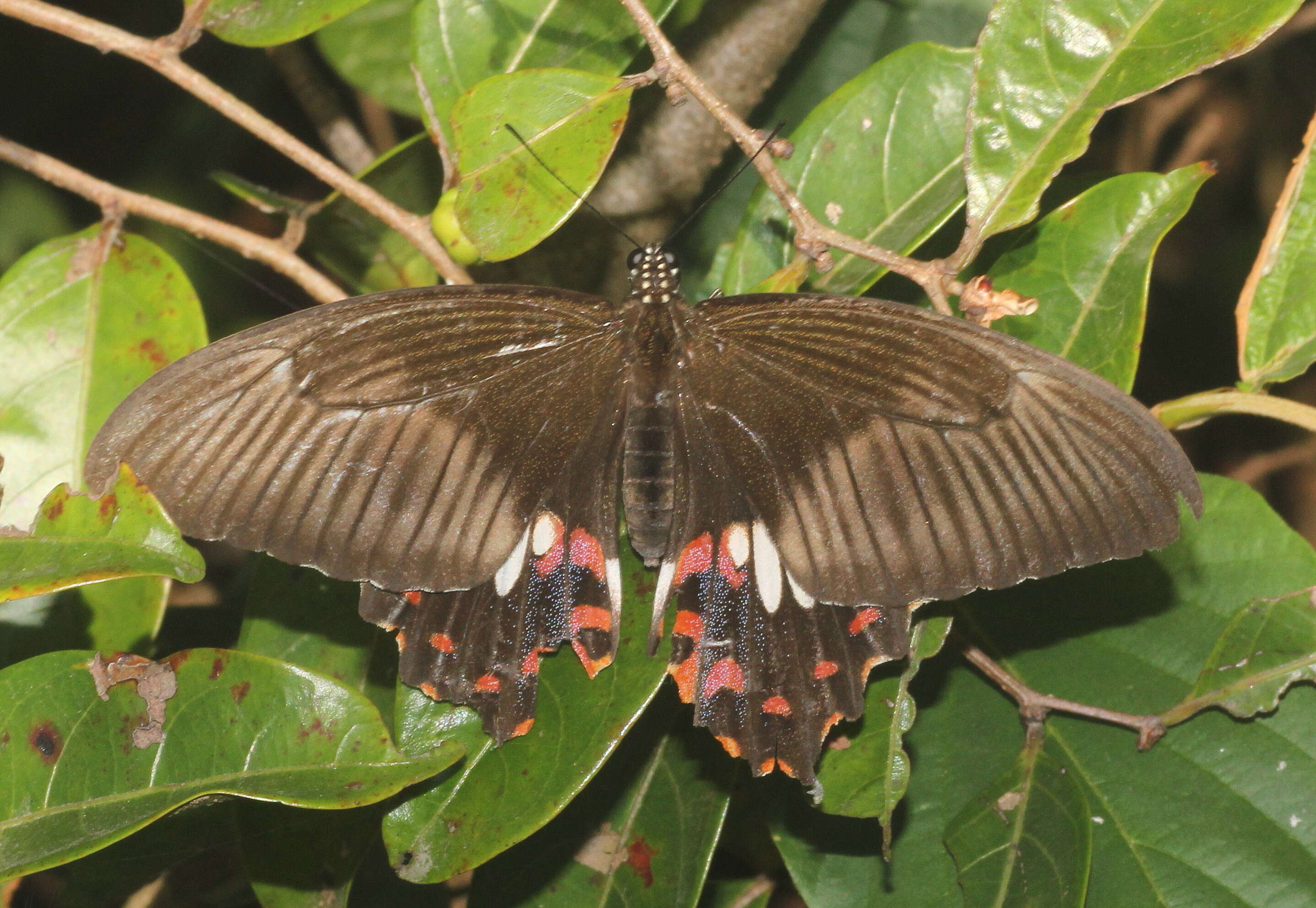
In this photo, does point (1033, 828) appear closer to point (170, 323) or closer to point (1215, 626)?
point (1215, 626)

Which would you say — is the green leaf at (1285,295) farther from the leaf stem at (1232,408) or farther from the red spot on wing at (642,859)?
the red spot on wing at (642,859)

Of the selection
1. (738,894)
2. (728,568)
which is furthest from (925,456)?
(738,894)

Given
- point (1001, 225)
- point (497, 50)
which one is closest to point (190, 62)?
point (497, 50)

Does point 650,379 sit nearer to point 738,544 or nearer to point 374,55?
point 738,544

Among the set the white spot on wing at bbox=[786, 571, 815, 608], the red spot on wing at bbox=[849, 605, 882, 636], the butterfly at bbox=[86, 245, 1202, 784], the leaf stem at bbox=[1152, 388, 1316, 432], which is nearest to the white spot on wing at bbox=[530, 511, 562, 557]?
the butterfly at bbox=[86, 245, 1202, 784]

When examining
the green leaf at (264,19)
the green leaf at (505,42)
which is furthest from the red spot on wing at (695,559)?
the green leaf at (264,19)
